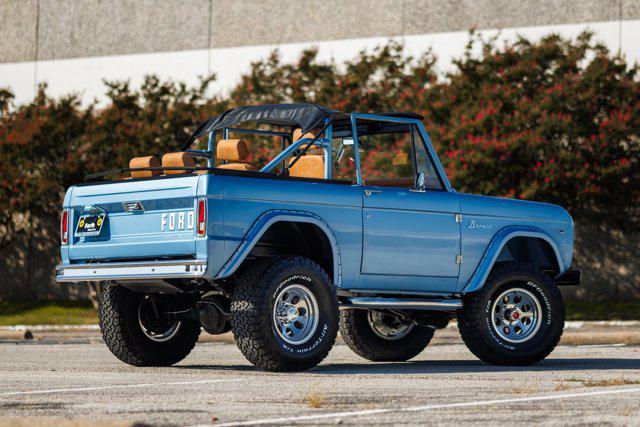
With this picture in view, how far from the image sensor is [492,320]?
12320 millimetres

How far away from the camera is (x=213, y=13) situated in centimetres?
3197

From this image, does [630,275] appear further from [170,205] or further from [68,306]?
[170,205]

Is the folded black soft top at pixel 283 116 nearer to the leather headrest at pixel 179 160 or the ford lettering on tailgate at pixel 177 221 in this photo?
the leather headrest at pixel 179 160

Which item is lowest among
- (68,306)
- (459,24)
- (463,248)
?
(68,306)

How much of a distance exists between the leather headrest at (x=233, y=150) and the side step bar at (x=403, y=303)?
159cm

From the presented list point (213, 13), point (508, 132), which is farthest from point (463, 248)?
point (213, 13)

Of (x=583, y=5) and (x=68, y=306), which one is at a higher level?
(x=583, y=5)

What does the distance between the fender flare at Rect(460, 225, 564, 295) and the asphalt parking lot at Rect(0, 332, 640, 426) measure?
0.80m

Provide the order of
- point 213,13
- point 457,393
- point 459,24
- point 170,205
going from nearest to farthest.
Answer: point 457,393, point 170,205, point 459,24, point 213,13

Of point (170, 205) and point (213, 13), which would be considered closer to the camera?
point (170, 205)

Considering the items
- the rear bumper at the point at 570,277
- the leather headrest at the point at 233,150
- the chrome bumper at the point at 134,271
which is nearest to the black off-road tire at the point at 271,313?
the chrome bumper at the point at 134,271

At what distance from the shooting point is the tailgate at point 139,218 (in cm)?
1043

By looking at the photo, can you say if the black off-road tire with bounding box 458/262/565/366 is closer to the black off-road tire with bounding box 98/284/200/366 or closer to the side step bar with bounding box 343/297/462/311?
the side step bar with bounding box 343/297/462/311

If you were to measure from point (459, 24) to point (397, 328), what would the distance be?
55.9 ft
